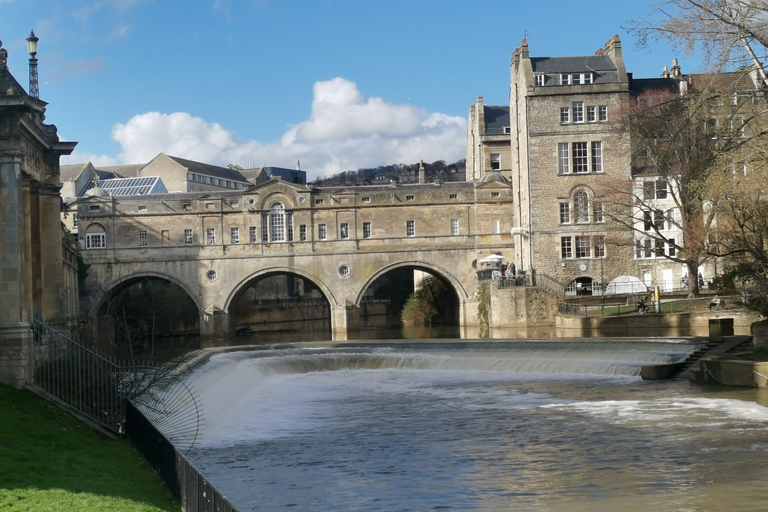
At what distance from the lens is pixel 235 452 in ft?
49.4

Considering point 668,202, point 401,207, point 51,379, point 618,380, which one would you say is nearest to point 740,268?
point 618,380

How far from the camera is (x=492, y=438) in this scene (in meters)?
15.8

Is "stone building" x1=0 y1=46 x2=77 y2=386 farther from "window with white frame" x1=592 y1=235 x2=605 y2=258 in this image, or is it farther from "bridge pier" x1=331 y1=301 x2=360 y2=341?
"bridge pier" x1=331 y1=301 x2=360 y2=341

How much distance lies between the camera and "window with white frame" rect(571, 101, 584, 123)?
4691cm

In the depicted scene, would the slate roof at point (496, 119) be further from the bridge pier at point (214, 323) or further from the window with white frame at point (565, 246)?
the bridge pier at point (214, 323)

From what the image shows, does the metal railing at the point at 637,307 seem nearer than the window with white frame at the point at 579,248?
Yes

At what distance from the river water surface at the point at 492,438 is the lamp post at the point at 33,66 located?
723cm

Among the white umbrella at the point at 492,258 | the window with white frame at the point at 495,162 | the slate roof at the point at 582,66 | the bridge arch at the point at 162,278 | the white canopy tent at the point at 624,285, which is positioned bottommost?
the white canopy tent at the point at 624,285

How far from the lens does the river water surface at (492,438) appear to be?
39.0ft

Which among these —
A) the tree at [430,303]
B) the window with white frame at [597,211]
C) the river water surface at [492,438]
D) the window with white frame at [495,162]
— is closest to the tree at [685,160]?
the window with white frame at [597,211]

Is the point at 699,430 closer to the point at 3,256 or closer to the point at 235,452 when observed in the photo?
the point at 235,452

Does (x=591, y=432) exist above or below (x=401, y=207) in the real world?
below

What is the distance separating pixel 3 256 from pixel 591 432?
33.2ft

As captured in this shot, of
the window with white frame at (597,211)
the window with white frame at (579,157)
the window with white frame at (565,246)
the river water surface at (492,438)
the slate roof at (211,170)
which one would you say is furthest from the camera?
the slate roof at (211,170)
